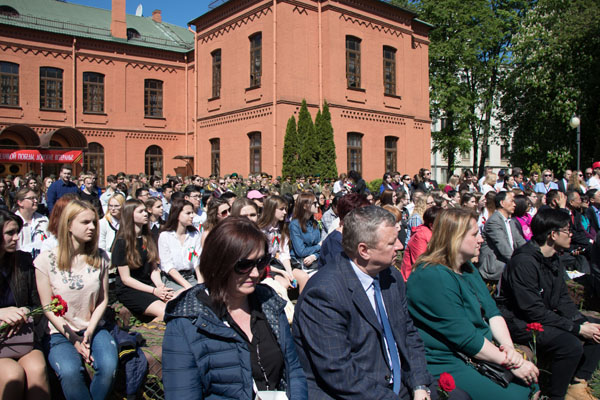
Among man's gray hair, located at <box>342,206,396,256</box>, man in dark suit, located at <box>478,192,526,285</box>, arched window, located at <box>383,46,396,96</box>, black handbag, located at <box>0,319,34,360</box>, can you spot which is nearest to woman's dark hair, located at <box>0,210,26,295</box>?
black handbag, located at <box>0,319,34,360</box>

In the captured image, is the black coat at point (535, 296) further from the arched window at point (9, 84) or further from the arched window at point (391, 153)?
the arched window at point (9, 84)

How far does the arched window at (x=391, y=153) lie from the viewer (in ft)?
80.6

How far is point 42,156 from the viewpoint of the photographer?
23109 millimetres

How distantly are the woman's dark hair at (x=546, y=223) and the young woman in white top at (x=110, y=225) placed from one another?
5710 millimetres

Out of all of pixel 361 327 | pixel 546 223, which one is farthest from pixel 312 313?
pixel 546 223

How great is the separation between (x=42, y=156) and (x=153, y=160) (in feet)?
24.1

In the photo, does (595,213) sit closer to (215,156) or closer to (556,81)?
(215,156)

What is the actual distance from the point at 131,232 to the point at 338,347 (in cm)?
339

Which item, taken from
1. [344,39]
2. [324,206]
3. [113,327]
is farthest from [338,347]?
[344,39]

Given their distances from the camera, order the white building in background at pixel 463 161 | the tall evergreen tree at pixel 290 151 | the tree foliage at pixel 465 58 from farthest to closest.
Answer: the white building in background at pixel 463 161 < the tree foliage at pixel 465 58 < the tall evergreen tree at pixel 290 151

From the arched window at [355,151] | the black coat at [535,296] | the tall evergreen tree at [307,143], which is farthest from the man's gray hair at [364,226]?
the arched window at [355,151]

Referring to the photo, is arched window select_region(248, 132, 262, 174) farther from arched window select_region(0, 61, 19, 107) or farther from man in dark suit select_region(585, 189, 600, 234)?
man in dark suit select_region(585, 189, 600, 234)

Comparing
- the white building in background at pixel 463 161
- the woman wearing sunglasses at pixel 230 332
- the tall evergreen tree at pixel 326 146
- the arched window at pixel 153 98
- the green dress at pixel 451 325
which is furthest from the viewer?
the white building in background at pixel 463 161

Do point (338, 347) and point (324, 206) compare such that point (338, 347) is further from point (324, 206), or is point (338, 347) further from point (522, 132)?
point (522, 132)
